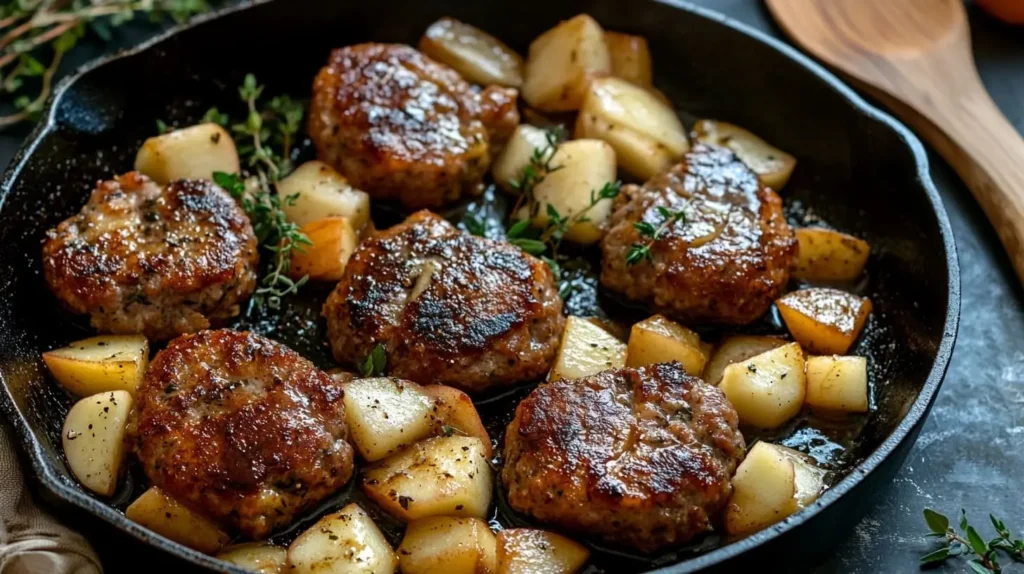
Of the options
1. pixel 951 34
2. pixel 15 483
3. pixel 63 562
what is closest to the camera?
pixel 63 562

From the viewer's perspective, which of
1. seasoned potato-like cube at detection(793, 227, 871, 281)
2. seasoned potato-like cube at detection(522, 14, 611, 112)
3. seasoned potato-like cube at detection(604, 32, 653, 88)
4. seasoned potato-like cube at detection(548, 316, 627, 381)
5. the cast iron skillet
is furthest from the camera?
seasoned potato-like cube at detection(604, 32, 653, 88)

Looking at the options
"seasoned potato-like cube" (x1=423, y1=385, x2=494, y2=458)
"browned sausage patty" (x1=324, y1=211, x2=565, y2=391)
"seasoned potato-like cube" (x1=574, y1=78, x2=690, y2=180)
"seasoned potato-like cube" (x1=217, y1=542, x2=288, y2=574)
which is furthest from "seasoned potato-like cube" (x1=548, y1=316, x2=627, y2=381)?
"seasoned potato-like cube" (x1=217, y1=542, x2=288, y2=574)

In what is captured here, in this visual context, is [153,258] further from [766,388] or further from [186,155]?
[766,388]

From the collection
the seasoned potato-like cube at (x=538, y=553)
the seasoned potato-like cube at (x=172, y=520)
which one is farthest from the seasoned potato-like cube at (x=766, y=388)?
the seasoned potato-like cube at (x=172, y=520)

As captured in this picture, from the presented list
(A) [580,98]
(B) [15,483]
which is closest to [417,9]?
(A) [580,98]

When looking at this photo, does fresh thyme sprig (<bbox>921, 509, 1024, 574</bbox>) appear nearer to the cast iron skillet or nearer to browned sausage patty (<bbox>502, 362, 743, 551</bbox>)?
the cast iron skillet

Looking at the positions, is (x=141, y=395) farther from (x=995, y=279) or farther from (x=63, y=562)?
(x=995, y=279)
